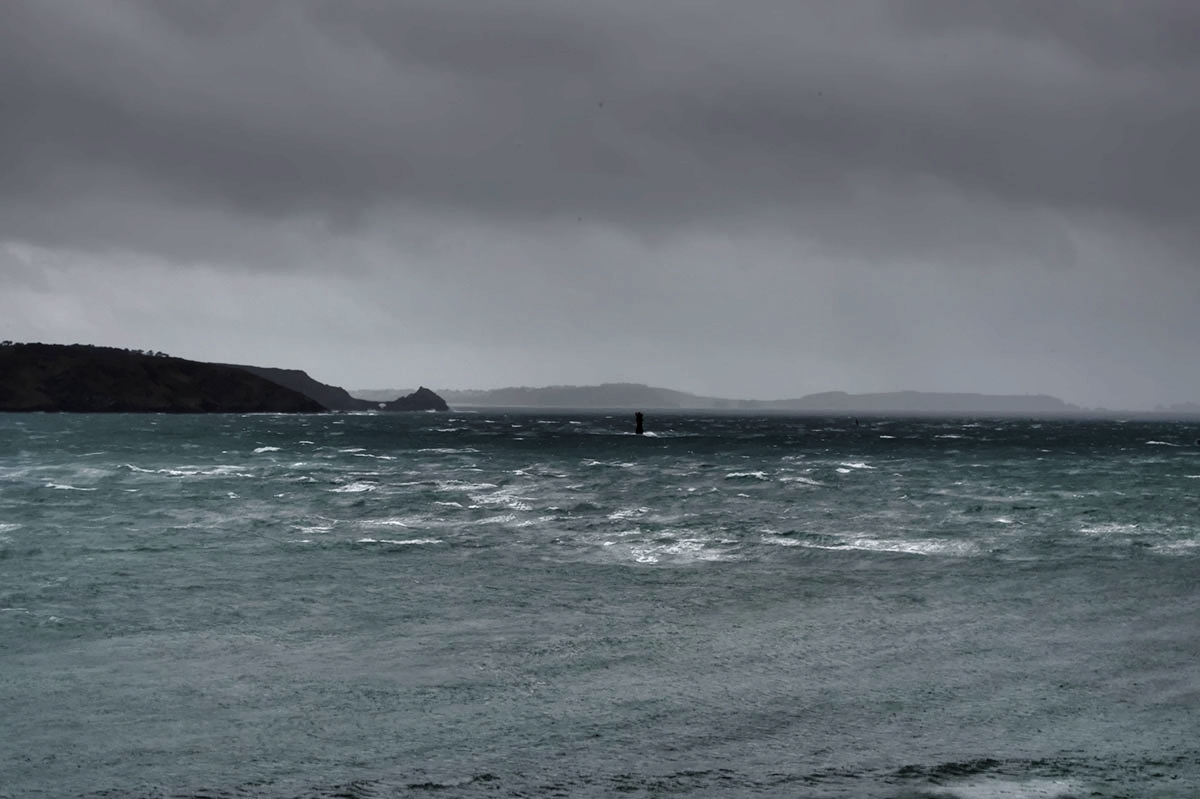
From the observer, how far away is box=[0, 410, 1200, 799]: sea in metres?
19.7

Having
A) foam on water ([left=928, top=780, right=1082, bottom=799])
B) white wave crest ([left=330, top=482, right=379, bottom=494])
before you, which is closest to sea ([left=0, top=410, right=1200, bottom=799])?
foam on water ([left=928, top=780, right=1082, bottom=799])

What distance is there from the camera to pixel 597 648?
1147 inches

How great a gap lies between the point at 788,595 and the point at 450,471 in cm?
5885

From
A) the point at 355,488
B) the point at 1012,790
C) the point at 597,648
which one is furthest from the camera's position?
the point at 355,488

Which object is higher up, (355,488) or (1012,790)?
(355,488)

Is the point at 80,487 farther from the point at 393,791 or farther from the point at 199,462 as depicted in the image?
the point at 393,791

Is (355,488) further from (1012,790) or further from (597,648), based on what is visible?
(1012,790)

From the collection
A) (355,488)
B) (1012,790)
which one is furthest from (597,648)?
(355,488)

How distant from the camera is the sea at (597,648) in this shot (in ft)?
64.6

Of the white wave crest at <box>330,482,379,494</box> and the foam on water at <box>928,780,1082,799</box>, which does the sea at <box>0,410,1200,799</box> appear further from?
the white wave crest at <box>330,482,379,494</box>

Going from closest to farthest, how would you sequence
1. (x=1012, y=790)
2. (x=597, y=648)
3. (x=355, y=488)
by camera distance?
(x=1012, y=790) < (x=597, y=648) < (x=355, y=488)

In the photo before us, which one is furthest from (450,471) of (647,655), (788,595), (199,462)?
(647,655)

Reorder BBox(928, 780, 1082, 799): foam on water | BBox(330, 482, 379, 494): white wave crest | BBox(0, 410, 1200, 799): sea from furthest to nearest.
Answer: BBox(330, 482, 379, 494): white wave crest < BBox(0, 410, 1200, 799): sea < BBox(928, 780, 1082, 799): foam on water

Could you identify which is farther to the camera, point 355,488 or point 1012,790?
point 355,488
